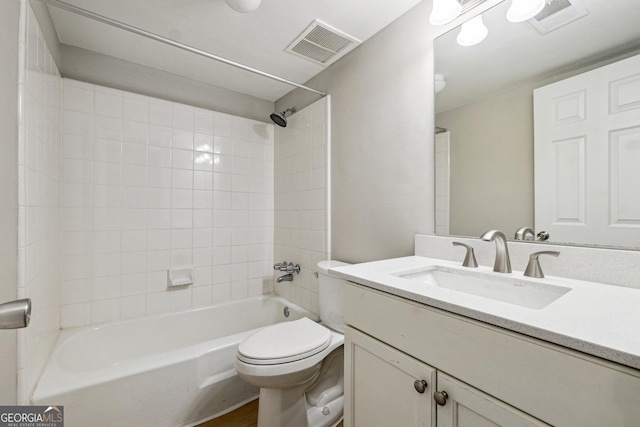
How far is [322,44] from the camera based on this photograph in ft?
5.51

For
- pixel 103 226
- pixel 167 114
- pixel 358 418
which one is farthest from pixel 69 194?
pixel 358 418

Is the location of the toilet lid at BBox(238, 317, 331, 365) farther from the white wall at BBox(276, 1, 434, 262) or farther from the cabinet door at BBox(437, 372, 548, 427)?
the cabinet door at BBox(437, 372, 548, 427)

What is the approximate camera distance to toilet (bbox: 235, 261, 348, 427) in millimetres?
1224

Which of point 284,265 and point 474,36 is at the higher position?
point 474,36

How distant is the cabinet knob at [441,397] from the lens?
0.66 metres

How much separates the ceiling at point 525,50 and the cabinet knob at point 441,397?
3.65 feet

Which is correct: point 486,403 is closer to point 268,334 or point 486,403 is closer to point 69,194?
point 268,334

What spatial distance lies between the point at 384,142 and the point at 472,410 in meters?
1.27

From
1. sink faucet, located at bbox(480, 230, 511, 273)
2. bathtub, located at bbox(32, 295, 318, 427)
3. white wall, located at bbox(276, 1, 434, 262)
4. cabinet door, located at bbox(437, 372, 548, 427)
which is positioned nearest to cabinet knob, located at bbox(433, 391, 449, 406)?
cabinet door, located at bbox(437, 372, 548, 427)

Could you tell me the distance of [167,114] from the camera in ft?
6.59

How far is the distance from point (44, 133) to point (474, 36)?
2.09m

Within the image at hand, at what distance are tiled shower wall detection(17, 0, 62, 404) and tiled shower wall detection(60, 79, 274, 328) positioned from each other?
131mm

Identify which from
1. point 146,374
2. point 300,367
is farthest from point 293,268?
point 146,374

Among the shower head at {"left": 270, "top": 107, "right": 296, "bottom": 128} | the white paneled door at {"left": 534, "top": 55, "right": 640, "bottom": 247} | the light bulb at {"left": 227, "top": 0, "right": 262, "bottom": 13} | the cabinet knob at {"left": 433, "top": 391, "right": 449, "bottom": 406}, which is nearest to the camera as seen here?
the cabinet knob at {"left": 433, "top": 391, "right": 449, "bottom": 406}
